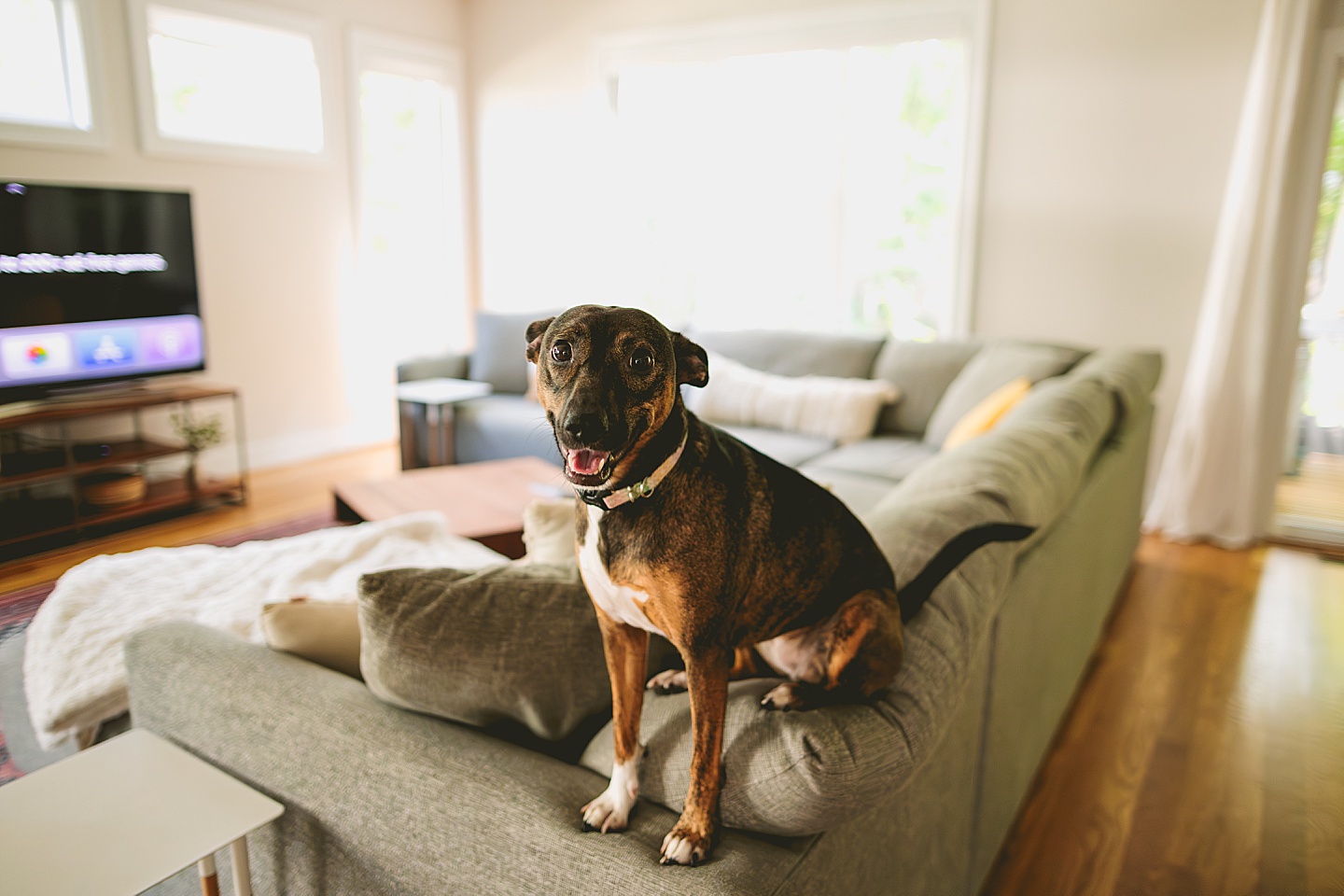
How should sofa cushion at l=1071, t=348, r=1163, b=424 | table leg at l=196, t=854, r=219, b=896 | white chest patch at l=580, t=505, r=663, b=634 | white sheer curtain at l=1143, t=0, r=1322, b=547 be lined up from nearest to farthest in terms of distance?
1. white chest patch at l=580, t=505, r=663, b=634
2. table leg at l=196, t=854, r=219, b=896
3. sofa cushion at l=1071, t=348, r=1163, b=424
4. white sheer curtain at l=1143, t=0, r=1322, b=547

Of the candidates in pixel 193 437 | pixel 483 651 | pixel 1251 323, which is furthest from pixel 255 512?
pixel 1251 323

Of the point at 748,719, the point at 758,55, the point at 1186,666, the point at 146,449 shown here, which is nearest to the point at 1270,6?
the point at 758,55

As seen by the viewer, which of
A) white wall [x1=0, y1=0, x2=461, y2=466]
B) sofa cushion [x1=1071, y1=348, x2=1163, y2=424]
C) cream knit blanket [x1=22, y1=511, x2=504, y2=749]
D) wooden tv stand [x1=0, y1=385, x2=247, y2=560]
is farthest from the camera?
white wall [x1=0, y1=0, x2=461, y2=466]

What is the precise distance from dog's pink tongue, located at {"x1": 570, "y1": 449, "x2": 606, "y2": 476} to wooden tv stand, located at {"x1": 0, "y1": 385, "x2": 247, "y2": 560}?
117 cm

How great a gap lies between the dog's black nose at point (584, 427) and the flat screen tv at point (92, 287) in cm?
301

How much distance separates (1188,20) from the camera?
3.53m

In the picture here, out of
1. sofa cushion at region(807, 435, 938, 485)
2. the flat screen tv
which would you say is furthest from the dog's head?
the flat screen tv

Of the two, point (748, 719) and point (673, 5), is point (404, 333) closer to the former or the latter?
point (673, 5)

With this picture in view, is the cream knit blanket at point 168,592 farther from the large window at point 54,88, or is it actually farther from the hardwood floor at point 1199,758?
the large window at point 54,88

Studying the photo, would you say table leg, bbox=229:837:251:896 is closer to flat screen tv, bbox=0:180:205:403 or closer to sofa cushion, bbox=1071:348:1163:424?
sofa cushion, bbox=1071:348:1163:424

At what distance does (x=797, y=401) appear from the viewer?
11.5 ft

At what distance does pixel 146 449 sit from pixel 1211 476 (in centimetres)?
A: 415

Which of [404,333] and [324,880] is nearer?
[324,880]

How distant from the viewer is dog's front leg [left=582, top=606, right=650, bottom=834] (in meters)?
0.88
